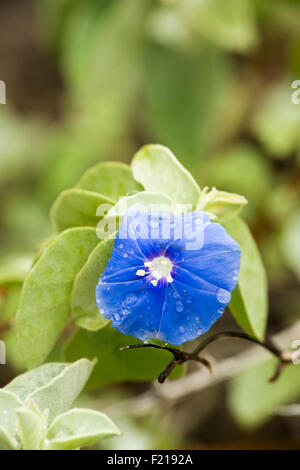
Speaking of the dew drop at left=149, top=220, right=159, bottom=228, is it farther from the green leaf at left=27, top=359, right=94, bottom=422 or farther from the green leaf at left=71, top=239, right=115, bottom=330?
the green leaf at left=27, top=359, right=94, bottom=422

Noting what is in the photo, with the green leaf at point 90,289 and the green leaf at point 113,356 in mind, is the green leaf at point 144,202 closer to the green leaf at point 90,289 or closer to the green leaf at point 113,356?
the green leaf at point 90,289

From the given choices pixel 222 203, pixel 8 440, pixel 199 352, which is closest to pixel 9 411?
pixel 8 440

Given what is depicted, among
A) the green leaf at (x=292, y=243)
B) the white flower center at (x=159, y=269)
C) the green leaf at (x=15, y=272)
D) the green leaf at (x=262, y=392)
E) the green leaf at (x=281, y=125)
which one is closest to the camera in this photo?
the white flower center at (x=159, y=269)

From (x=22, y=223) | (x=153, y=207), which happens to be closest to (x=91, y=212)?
(x=153, y=207)

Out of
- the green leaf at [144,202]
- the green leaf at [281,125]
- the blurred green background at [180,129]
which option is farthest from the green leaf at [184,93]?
the green leaf at [144,202]

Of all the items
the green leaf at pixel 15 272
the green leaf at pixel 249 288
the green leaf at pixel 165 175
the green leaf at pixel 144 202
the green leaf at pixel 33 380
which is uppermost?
the green leaf at pixel 165 175

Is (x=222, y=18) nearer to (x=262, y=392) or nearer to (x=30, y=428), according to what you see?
(x=262, y=392)
